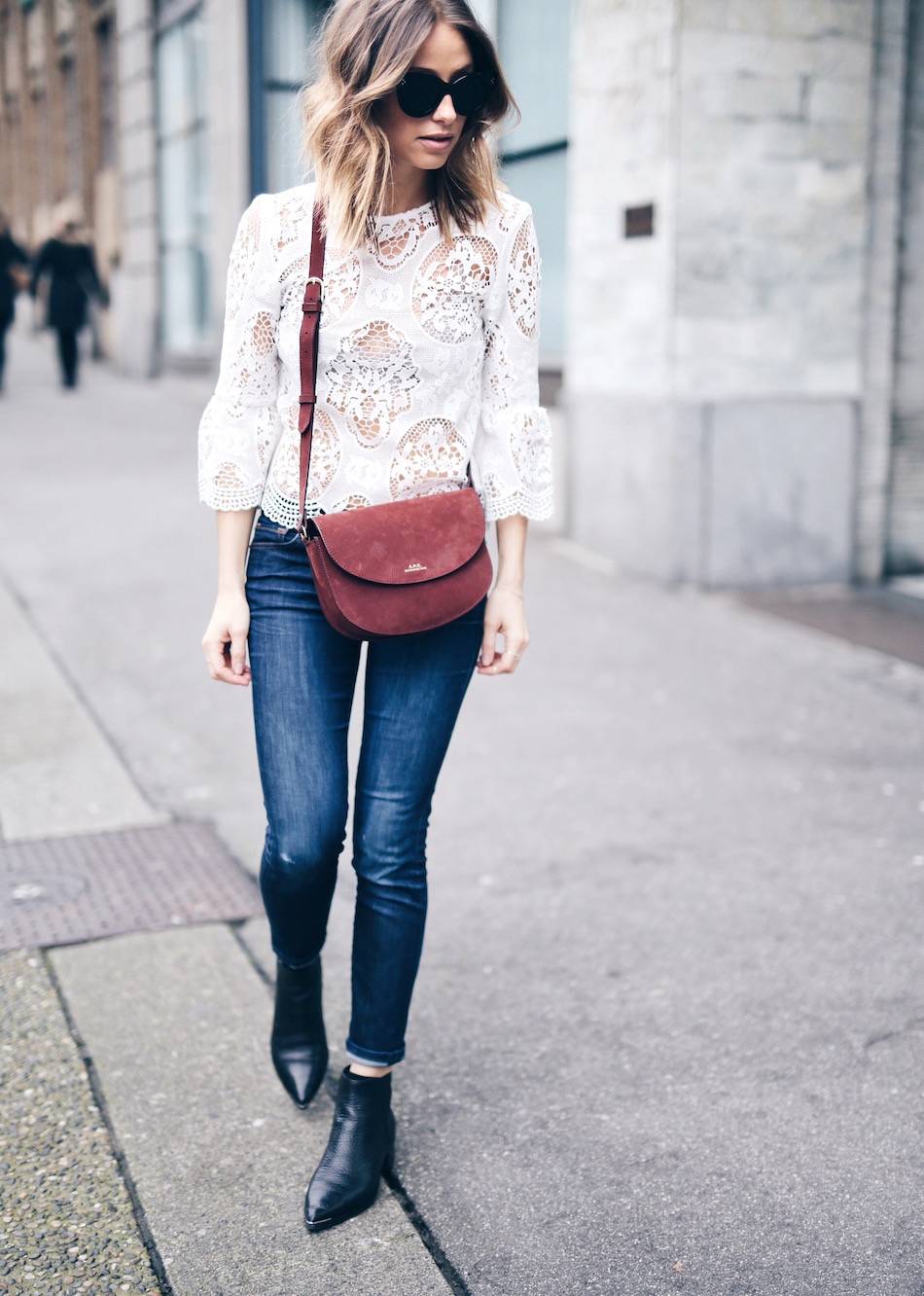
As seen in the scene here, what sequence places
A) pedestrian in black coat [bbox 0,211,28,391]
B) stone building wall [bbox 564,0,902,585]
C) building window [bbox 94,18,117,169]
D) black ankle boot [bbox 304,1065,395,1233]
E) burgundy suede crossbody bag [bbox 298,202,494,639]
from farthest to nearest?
building window [bbox 94,18,117,169]
pedestrian in black coat [bbox 0,211,28,391]
stone building wall [bbox 564,0,902,585]
black ankle boot [bbox 304,1065,395,1233]
burgundy suede crossbody bag [bbox 298,202,494,639]

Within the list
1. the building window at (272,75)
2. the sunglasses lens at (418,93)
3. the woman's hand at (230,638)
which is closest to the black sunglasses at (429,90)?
the sunglasses lens at (418,93)

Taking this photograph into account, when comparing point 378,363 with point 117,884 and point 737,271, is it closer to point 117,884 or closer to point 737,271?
point 117,884

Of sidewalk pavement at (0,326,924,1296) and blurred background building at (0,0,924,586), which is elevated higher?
blurred background building at (0,0,924,586)

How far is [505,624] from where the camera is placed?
270cm

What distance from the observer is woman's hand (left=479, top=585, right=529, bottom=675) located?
2.70m

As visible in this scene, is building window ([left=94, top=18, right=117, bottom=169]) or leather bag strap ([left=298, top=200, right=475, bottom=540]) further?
building window ([left=94, top=18, right=117, bottom=169])

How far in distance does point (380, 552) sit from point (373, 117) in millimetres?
692

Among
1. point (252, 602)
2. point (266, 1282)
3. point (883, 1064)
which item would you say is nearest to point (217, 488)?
point (252, 602)

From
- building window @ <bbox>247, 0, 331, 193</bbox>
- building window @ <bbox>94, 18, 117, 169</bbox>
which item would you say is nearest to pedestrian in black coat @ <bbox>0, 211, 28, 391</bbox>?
building window @ <bbox>247, 0, 331, 193</bbox>

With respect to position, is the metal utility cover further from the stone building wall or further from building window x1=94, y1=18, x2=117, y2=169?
building window x1=94, y1=18, x2=117, y2=169

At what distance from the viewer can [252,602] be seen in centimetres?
265

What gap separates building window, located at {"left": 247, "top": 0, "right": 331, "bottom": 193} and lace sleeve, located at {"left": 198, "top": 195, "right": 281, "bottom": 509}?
12.4 metres

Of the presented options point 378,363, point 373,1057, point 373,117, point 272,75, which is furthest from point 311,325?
Answer: point 272,75

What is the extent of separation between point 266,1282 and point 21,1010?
116 cm
